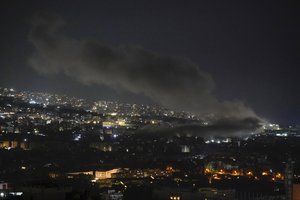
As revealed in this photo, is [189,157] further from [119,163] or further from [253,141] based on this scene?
[253,141]

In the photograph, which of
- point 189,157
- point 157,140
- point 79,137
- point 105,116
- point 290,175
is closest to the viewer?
point 290,175

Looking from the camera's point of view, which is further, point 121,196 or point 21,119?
point 21,119

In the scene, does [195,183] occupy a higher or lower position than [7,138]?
lower

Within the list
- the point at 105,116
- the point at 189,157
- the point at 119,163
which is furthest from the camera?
the point at 105,116

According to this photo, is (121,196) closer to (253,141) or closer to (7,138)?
(7,138)

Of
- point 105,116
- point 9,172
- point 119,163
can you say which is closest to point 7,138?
point 119,163

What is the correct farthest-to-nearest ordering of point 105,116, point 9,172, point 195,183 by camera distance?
point 105,116, point 195,183, point 9,172

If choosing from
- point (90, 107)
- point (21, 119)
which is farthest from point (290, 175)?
point (90, 107)

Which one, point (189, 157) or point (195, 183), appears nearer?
point (195, 183)

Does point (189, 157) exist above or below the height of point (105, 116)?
below
